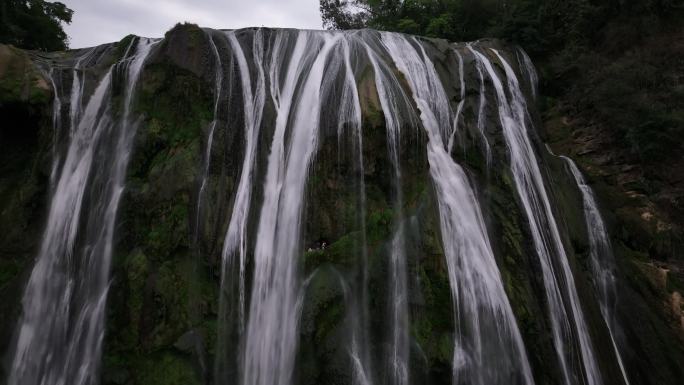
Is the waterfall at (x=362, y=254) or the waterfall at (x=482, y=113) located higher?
the waterfall at (x=482, y=113)

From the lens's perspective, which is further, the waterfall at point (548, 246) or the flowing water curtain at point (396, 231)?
the waterfall at point (548, 246)

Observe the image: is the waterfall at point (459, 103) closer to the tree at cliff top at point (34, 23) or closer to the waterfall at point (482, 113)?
the waterfall at point (482, 113)

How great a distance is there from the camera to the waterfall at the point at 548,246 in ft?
21.5

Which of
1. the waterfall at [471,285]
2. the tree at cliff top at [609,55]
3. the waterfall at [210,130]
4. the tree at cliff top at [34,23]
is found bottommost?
the waterfall at [471,285]

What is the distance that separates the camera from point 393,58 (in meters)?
9.06

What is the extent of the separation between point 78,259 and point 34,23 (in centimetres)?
991

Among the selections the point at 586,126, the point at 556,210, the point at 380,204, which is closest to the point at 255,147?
the point at 380,204

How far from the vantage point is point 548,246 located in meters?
7.34

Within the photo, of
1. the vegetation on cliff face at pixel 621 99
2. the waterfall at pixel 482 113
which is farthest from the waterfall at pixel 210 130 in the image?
the vegetation on cliff face at pixel 621 99

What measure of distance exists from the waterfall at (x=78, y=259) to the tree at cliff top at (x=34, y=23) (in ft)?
19.6

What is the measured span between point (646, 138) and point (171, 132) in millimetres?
10444

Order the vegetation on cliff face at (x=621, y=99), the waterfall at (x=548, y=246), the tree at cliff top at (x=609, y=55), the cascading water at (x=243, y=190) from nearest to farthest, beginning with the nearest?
the cascading water at (x=243, y=190) < the waterfall at (x=548, y=246) < the vegetation on cliff face at (x=621, y=99) < the tree at cliff top at (x=609, y=55)

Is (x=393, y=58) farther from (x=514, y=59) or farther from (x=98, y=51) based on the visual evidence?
(x=98, y=51)

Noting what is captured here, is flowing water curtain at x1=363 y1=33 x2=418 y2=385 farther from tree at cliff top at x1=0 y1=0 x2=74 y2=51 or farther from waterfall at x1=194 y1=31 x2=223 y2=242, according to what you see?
tree at cliff top at x1=0 y1=0 x2=74 y2=51
